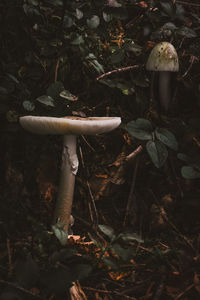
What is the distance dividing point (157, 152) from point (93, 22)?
3.23 ft

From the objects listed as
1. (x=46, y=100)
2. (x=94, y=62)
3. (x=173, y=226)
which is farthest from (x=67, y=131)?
(x=173, y=226)

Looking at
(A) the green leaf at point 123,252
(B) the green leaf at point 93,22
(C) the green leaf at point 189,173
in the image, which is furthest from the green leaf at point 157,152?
(B) the green leaf at point 93,22

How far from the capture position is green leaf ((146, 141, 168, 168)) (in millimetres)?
2035

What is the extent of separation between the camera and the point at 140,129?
2.13 meters

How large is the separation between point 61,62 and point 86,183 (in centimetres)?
90

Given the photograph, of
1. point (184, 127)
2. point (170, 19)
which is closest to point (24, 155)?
point (184, 127)

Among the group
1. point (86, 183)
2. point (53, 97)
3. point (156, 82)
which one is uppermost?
point (156, 82)

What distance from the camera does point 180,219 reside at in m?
2.26

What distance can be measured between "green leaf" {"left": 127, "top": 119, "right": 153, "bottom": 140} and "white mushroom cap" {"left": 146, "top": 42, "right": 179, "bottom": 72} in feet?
2.27

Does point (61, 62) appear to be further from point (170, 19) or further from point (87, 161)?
point (170, 19)

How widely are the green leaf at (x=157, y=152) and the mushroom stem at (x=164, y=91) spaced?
26.5 inches

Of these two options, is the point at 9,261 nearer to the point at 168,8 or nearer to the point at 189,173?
the point at 189,173

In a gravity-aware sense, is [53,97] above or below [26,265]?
above

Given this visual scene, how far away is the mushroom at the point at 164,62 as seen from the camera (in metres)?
2.62
